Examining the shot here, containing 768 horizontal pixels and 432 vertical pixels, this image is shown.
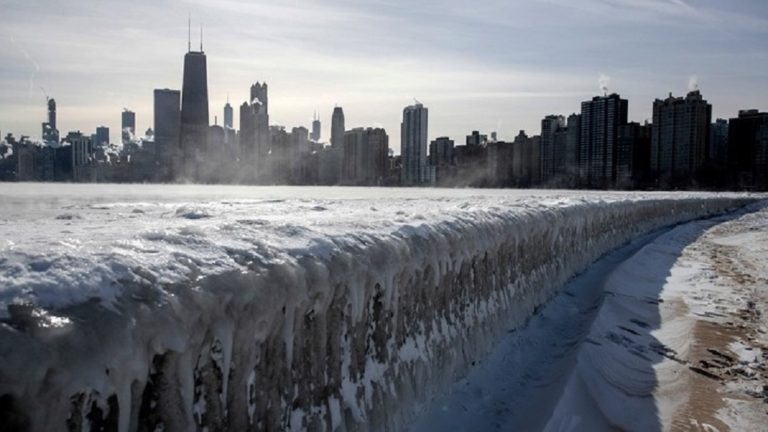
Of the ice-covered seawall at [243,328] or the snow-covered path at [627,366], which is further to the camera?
the snow-covered path at [627,366]

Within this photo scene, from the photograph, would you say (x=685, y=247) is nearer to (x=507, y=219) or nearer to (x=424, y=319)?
(x=507, y=219)

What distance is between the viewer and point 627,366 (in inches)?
233

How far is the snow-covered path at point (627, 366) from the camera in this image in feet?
15.3

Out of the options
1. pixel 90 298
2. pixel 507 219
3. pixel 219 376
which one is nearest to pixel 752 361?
pixel 507 219

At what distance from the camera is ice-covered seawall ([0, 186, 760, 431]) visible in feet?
6.23

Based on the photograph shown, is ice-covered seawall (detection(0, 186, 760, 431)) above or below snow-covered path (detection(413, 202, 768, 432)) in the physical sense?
above

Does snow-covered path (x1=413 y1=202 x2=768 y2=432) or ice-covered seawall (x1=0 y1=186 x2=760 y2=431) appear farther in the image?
snow-covered path (x1=413 y1=202 x2=768 y2=432)

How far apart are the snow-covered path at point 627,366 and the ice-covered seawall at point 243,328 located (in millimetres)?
483

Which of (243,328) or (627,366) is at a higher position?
(243,328)

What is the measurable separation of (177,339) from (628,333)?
245 inches

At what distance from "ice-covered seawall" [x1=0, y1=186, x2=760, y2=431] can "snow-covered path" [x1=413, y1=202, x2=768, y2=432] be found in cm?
48

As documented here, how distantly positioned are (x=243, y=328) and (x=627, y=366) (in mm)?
4587

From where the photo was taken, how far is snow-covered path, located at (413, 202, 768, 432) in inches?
184

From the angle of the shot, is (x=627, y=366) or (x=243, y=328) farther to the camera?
(x=627, y=366)
